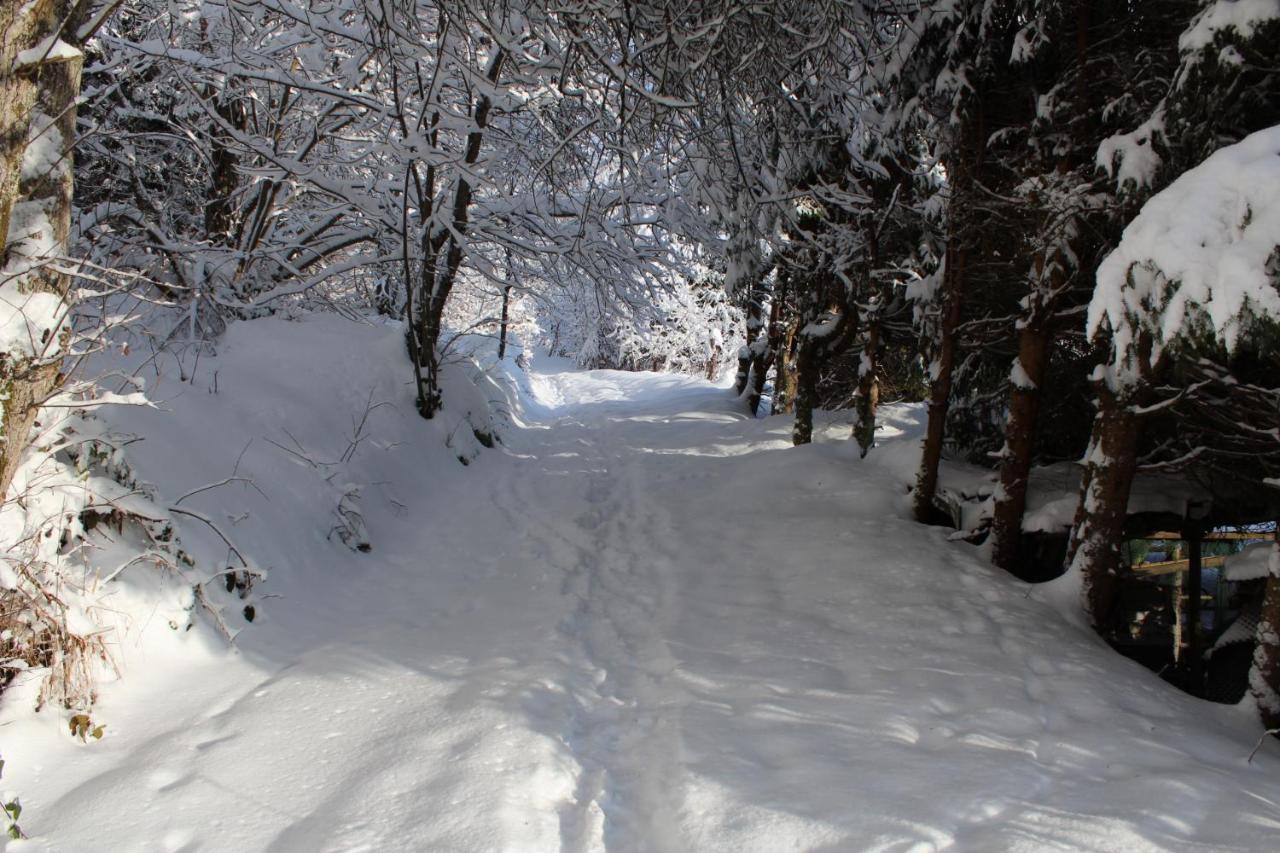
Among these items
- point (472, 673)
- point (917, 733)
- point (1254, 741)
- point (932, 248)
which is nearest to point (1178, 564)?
point (1254, 741)

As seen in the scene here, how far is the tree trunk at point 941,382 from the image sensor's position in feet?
23.7

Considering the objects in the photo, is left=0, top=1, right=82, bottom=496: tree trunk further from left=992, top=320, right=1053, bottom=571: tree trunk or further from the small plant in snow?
left=992, top=320, right=1053, bottom=571: tree trunk

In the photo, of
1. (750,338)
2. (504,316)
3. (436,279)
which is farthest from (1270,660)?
(504,316)

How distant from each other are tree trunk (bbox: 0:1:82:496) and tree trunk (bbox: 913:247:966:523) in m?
6.63

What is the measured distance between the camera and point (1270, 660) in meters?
4.23

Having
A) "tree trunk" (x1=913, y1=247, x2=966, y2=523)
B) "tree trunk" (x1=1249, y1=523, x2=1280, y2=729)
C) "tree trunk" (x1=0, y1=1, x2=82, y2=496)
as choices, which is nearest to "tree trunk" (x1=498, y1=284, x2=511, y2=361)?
"tree trunk" (x1=913, y1=247, x2=966, y2=523)

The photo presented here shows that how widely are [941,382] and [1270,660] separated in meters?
3.63

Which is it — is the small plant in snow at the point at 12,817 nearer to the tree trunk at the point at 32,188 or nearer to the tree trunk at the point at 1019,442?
the tree trunk at the point at 32,188

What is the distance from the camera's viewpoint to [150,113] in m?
8.38

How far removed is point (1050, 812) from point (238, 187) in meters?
11.0

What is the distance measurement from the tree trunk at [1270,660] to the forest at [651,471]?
0.02m

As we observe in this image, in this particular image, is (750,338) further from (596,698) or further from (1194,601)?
(596,698)

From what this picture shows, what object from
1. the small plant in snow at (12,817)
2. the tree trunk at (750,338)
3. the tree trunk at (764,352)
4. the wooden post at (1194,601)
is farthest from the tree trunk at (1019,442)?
the tree trunk at (750,338)

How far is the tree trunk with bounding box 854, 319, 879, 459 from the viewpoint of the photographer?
957 centimetres
